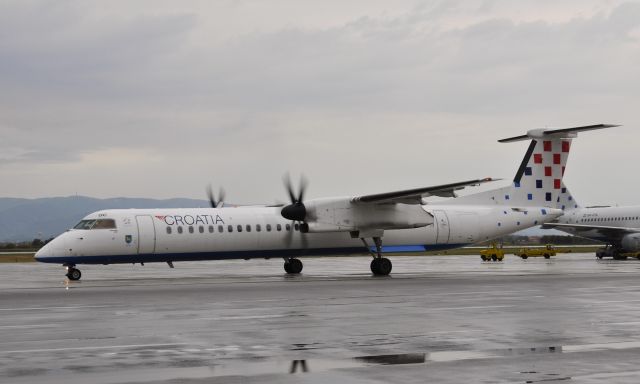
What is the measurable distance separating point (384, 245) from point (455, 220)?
321 cm

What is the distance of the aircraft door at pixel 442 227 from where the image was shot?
3547 cm

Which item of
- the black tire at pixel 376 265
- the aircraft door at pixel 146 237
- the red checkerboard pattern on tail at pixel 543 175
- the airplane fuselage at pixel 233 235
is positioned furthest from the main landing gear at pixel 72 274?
the red checkerboard pattern on tail at pixel 543 175

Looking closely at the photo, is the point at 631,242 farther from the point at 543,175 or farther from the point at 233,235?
the point at 233,235

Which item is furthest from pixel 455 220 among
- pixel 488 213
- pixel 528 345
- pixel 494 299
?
pixel 528 345

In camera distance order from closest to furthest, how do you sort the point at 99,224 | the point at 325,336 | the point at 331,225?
the point at 325,336
the point at 99,224
the point at 331,225

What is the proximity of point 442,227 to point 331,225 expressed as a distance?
5.26 meters

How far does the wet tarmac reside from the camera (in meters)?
9.98

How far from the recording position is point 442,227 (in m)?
35.5

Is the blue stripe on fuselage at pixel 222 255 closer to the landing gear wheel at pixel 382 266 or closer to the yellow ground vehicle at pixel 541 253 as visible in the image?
the landing gear wheel at pixel 382 266

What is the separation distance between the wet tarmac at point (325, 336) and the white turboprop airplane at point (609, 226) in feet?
110

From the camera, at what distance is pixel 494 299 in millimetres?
20109

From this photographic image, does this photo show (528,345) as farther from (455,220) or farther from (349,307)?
(455,220)

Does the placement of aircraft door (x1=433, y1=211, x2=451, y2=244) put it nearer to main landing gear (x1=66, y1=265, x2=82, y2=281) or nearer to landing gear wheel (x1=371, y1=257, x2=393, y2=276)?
landing gear wheel (x1=371, y1=257, x2=393, y2=276)

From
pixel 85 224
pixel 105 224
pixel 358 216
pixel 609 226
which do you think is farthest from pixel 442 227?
pixel 609 226
